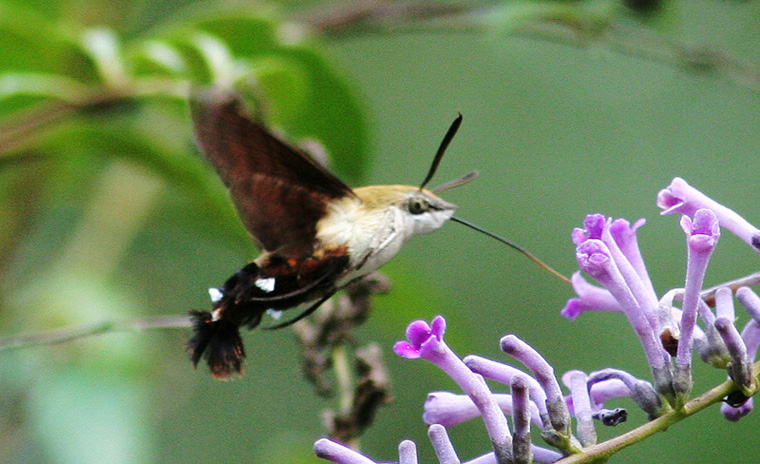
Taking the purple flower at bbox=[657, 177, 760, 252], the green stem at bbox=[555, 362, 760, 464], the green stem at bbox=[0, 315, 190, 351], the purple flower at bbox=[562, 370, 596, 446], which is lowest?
the green stem at bbox=[555, 362, 760, 464]

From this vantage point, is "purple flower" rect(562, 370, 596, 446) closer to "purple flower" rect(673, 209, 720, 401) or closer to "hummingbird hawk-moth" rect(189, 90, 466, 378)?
"purple flower" rect(673, 209, 720, 401)

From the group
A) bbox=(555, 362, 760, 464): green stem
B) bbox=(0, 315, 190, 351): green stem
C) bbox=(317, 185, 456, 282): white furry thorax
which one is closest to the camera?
bbox=(555, 362, 760, 464): green stem

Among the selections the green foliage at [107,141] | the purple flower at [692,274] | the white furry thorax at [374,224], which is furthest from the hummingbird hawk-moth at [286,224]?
the green foliage at [107,141]

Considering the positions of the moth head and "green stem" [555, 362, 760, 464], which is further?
the moth head

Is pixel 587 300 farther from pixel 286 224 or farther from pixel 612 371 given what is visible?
pixel 286 224

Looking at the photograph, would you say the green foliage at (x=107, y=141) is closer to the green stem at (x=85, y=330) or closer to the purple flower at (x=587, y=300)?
the green stem at (x=85, y=330)

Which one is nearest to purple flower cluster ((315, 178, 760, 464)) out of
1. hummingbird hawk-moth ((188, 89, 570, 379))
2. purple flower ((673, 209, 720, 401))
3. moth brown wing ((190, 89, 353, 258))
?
purple flower ((673, 209, 720, 401))

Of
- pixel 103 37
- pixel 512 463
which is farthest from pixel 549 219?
pixel 512 463
